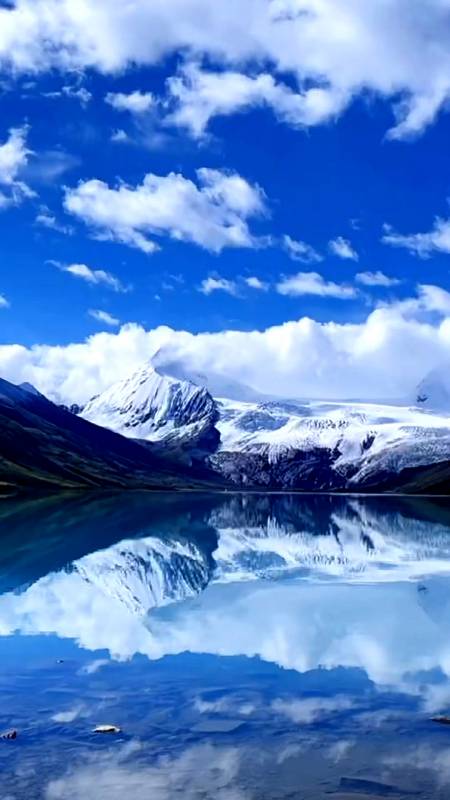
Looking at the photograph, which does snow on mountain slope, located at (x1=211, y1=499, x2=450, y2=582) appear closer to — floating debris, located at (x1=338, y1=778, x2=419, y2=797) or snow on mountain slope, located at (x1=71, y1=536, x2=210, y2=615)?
snow on mountain slope, located at (x1=71, y1=536, x2=210, y2=615)

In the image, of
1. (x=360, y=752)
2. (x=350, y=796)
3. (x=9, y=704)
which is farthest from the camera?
(x=9, y=704)

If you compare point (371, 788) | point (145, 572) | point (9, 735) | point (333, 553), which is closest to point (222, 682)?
point (9, 735)

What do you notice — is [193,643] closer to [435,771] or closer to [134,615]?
[134,615]

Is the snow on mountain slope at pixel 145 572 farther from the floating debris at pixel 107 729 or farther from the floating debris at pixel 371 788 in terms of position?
the floating debris at pixel 371 788

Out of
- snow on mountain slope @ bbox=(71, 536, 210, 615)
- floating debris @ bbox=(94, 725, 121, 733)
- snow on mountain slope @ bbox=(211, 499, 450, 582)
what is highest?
snow on mountain slope @ bbox=(211, 499, 450, 582)

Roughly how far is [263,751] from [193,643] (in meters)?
14.4

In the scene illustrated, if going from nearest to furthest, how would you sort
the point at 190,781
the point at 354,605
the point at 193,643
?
the point at 190,781 → the point at 193,643 → the point at 354,605

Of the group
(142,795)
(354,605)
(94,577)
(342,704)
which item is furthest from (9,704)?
(94,577)

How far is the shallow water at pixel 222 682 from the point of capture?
18406 mm

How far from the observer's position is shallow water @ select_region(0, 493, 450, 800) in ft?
60.4

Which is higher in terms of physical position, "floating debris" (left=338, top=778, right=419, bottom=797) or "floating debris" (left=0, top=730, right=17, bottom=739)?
"floating debris" (left=338, top=778, right=419, bottom=797)

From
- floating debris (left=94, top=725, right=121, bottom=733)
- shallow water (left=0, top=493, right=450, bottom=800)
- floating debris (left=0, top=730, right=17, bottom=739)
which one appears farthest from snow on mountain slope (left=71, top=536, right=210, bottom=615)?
floating debris (left=0, top=730, right=17, bottom=739)

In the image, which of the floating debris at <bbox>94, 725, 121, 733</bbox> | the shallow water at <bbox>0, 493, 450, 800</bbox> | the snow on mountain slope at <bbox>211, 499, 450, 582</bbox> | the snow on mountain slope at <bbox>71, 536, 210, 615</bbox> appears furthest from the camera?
the snow on mountain slope at <bbox>211, 499, 450, 582</bbox>

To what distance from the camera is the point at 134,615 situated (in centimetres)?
4106
